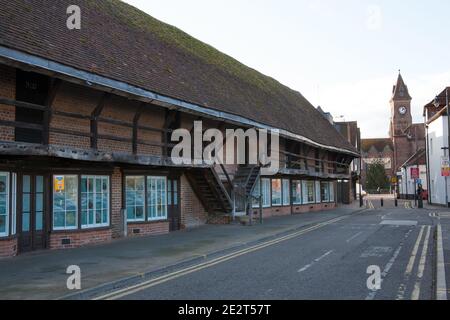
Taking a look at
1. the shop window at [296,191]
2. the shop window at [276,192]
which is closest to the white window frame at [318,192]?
the shop window at [296,191]

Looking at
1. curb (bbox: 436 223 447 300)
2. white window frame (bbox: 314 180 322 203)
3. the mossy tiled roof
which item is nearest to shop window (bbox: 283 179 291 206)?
the mossy tiled roof

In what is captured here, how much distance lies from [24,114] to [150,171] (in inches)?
234

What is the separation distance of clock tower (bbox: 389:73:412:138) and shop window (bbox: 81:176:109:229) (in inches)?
4100

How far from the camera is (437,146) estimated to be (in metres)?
42.2

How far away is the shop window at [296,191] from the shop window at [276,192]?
8.02ft

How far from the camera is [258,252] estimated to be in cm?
1341

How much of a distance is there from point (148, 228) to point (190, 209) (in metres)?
3.26

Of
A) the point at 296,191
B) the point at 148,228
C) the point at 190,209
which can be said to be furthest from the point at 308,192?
the point at 148,228

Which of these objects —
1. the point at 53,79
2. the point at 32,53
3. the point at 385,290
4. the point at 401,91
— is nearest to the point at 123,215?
the point at 53,79

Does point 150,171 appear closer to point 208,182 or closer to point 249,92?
point 208,182

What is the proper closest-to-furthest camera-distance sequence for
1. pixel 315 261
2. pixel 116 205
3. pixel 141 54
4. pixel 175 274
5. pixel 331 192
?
pixel 175 274
pixel 315 261
pixel 116 205
pixel 141 54
pixel 331 192

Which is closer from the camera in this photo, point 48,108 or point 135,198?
point 48,108

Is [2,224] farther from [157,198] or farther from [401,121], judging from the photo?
[401,121]

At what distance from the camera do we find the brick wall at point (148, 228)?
17172mm
